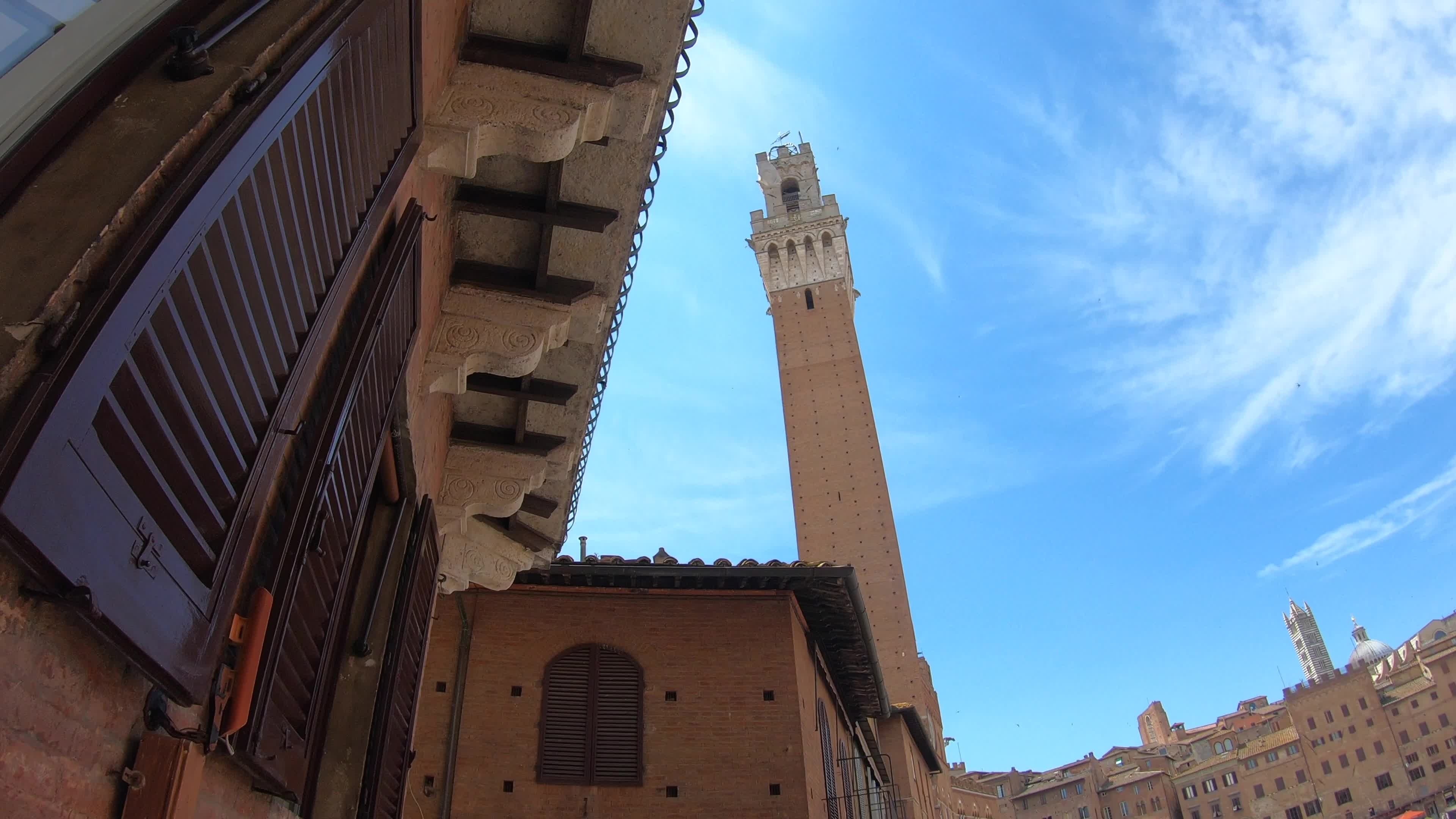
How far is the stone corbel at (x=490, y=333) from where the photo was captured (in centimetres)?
510

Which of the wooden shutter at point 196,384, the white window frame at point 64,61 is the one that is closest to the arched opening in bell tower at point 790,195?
the wooden shutter at point 196,384

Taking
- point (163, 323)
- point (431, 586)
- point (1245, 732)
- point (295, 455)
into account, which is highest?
point (1245, 732)

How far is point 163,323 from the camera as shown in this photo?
1.83 m

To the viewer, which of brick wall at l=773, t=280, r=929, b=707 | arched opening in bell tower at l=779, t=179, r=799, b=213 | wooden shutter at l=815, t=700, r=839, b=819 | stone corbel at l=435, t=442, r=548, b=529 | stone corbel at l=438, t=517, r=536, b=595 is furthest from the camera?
arched opening in bell tower at l=779, t=179, r=799, b=213

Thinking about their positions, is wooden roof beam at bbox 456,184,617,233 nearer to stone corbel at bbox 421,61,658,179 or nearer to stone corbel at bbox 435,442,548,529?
stone corbel at bbox 421,61,658,179

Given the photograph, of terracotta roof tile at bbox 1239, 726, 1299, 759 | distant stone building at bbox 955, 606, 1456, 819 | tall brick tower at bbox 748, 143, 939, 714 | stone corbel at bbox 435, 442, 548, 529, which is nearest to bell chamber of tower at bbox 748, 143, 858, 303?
tall brick tower at bbox 748, 143, 939, 714

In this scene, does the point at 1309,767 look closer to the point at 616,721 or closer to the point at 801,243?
the point at 801,243

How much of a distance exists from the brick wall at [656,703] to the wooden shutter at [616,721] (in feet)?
0.33

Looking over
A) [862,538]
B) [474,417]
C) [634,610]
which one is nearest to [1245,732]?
A: [862,538]

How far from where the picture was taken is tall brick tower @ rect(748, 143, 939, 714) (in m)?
41.0

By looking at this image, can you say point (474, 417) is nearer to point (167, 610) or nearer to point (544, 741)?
point (167, 610)

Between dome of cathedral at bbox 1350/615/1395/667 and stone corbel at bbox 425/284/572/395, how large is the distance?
91992 millimetres

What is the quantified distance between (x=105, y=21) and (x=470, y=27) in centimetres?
263

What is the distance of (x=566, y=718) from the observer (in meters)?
11.7
